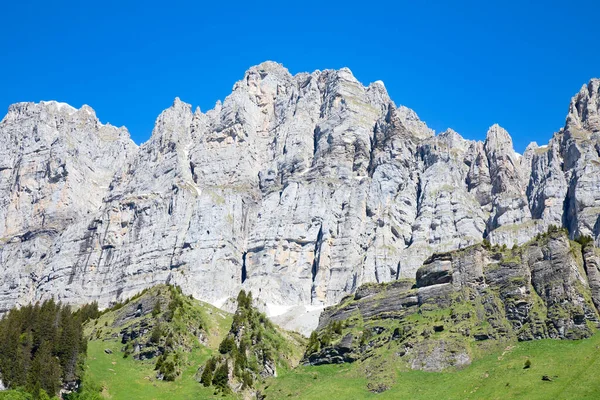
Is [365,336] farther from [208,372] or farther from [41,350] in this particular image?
[41,350]

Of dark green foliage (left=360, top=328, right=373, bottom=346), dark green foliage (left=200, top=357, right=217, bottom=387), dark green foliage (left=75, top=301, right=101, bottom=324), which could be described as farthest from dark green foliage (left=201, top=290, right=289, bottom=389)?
dark green foliage (left=75, top=301, right=101, bottom=324)

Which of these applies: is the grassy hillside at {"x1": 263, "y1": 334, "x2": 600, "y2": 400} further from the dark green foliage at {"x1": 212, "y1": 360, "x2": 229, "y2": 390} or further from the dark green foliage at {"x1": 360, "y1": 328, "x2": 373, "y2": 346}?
the dark green foliage at {"x1": 212, "y1": 360, "x2": 229, "y2": 390}

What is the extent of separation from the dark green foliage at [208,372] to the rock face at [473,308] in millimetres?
20309

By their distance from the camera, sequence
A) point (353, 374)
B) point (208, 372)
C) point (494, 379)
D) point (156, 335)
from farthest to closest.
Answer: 1. point (156, 335)
2. point (353, 374)
3. point (208, 372)
4. point (494, 379)

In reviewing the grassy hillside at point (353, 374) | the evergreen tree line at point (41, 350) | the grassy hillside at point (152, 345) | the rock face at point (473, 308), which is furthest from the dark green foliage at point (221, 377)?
the evergreen tree line at point (41, 350)

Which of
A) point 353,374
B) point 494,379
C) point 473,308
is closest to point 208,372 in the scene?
point 353,374

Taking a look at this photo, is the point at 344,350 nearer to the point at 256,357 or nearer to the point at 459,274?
the point at 256,357

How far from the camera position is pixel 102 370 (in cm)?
11944

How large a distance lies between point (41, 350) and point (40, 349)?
0.41 m

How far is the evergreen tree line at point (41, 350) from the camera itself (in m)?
104

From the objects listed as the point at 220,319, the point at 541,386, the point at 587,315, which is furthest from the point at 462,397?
the point at 220,319

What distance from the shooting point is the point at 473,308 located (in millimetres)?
129500

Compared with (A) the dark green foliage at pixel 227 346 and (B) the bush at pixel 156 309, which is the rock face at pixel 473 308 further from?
(B) the bush at pixel 156 309

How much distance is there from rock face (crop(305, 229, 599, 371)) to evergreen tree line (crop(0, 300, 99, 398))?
43014 mm
